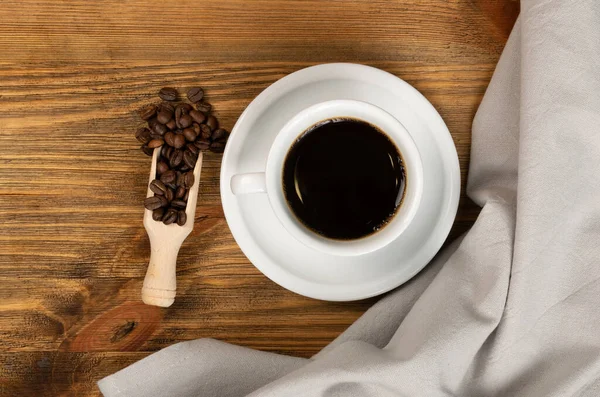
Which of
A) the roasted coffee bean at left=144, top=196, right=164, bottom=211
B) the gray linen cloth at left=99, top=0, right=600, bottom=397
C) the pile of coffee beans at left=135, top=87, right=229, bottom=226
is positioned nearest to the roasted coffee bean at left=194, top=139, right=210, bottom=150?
the pile of coffee beans at left=135, top=87, right=229, bottom=226

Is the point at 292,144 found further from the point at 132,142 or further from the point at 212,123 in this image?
the point at 132,142

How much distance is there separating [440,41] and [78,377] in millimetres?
864

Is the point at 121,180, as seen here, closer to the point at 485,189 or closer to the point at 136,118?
the point at 136,118

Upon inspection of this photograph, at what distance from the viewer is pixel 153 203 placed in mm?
1056

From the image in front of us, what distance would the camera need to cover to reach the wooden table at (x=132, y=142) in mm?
1124

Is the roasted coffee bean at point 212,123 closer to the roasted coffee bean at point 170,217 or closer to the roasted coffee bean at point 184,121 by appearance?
the roasted coffee bean at point 184,121

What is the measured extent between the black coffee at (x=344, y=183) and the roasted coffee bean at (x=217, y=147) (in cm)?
16

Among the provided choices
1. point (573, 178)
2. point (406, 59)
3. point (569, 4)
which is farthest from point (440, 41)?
point (573, 178)

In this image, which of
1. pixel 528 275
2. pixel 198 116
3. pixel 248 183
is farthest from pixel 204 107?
pixel 528 275

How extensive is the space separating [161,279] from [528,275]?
58 centimetres

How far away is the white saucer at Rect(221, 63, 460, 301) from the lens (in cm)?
103

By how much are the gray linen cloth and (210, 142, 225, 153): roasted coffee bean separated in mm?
384

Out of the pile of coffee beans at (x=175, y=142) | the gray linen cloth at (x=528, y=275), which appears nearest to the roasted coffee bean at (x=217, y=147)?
the pile of coffee beans at (x=175, y=142)

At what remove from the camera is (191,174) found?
1067 millimetres
